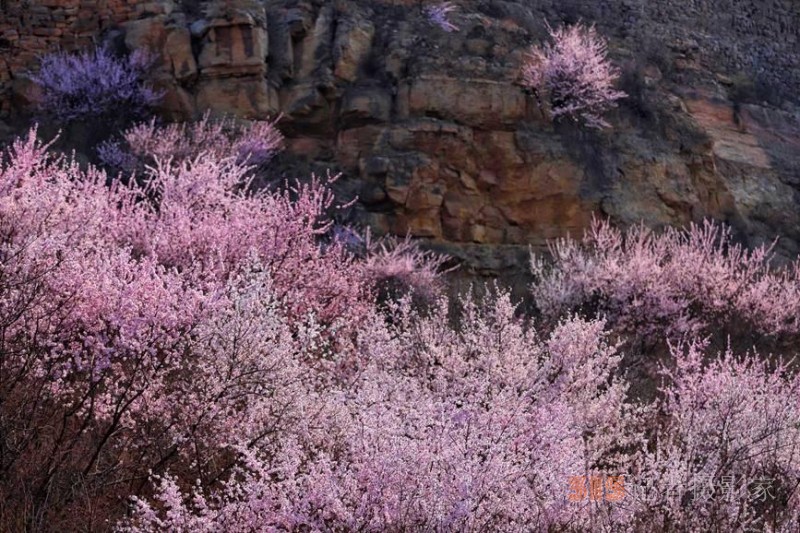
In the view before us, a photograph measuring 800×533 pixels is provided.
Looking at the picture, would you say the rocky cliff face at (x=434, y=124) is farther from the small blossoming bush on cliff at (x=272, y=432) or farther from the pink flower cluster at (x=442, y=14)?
the small blossoming bush on cliff at (x=272, y=432)

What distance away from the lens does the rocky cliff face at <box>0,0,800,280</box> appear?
15469 mm

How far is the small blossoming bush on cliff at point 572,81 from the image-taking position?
16812 mm

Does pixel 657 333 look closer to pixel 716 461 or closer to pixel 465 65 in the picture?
pixel 465 65

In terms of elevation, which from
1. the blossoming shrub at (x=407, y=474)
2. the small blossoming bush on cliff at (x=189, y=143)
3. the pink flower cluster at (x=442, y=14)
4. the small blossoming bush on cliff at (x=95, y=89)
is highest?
the pink flower cluster at (x=442, y=14)

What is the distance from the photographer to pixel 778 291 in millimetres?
14523

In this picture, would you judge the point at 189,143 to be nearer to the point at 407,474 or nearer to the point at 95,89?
the point at 95,89

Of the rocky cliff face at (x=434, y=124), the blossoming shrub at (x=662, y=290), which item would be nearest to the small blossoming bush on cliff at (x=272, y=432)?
the blossoming shrub at (x=662, y=290)

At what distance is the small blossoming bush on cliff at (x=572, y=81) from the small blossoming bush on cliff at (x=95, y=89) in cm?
639

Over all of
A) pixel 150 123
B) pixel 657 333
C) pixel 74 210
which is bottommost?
pixel 657 333

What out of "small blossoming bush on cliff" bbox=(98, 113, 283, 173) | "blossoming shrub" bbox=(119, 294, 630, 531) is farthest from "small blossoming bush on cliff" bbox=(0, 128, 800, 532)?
"small blossoming bush on cliff" bbox=(98, 113, 283, 173)

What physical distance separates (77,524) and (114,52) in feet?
40.1

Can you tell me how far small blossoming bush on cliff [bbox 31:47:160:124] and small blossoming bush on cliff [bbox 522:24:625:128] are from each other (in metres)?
6.39

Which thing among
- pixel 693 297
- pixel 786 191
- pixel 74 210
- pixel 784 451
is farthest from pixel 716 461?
pixel 786 191

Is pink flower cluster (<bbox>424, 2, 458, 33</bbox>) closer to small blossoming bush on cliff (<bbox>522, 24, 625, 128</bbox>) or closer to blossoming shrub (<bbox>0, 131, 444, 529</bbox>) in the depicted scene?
small blossoming bush on cliff (<bbox>522, 24, 625, 128</bbox>)
